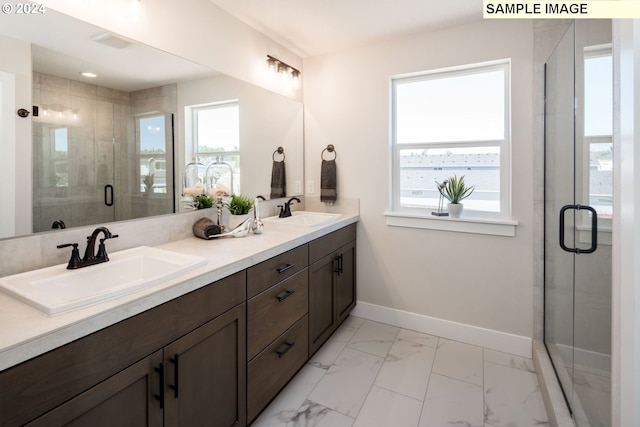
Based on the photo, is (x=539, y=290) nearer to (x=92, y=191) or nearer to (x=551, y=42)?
(x=551, y=42)

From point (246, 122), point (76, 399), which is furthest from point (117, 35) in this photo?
point (76, 399)

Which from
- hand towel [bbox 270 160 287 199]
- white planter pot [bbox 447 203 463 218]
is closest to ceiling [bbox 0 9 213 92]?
hand towel [bbox 270 160 287 199]

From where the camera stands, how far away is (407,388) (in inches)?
77.1

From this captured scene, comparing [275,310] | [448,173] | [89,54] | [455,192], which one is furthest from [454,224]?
[89,54]

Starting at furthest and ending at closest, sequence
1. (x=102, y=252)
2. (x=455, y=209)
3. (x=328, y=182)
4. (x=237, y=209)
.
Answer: (x=328, y=182) < (x=455, y=209) < (x=237, y=209) < (x=102, y=252)

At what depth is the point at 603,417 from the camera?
3.95ft

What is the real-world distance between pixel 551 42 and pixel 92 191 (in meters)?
2.79

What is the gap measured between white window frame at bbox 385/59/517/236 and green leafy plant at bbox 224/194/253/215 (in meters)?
1.16

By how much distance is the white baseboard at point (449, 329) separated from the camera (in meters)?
2.33

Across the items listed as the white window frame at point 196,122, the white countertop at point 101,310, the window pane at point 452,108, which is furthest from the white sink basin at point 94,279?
the window pane at point 452,108

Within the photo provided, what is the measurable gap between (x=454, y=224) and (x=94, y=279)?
2263 millimetres

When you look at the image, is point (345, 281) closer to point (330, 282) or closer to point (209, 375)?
point (330, 282)

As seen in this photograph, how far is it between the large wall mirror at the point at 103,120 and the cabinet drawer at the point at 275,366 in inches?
38.0

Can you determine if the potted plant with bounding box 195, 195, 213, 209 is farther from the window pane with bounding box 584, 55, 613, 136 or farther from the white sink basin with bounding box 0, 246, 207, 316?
the window pane with bounding box 584, 55, 613, 136
